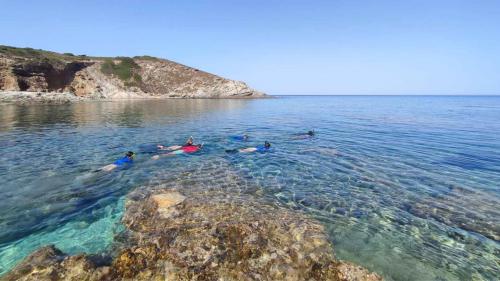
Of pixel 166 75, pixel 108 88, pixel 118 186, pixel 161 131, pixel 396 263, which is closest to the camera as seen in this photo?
pixel 396 263

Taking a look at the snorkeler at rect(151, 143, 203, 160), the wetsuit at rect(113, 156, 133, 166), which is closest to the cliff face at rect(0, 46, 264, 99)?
the snorkeler at rect(151, 143, 203, 160)

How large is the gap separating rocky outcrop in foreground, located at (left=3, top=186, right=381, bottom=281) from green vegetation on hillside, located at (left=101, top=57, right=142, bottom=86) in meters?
110

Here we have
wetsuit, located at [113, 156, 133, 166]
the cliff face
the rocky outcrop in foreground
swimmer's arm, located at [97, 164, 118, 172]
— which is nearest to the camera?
the rocky outcrop in foreground

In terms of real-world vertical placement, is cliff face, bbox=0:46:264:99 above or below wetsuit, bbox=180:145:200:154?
above

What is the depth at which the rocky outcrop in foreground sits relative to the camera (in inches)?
236

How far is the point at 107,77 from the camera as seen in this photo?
Result: 102 m

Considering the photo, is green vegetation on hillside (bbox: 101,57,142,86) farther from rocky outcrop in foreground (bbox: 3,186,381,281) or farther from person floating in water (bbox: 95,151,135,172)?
rocky outcrop in foreground (bbox: 3,186,381,281)

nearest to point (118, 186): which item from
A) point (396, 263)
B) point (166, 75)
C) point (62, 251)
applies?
point (62, 251)

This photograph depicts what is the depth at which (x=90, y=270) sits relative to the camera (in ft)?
19.7

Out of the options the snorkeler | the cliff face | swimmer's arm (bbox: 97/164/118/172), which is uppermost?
the cliff face

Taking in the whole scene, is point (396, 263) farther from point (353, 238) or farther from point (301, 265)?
point (301, 265)

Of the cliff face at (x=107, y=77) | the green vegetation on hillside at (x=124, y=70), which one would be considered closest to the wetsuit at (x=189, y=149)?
the cliff face at (x=107, y=77)

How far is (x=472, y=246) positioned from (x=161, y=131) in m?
25.9

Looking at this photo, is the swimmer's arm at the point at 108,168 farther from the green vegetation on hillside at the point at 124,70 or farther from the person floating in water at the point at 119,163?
the green vegetation on hillside at the point at 124,70
